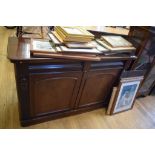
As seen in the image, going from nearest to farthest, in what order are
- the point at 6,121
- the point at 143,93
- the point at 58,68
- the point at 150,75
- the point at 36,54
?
the point at 36,54 → the point at 58,68 → the point at 6,121 → the point at 150,75 → the point at 143,93

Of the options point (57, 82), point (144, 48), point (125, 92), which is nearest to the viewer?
point (57, 82)

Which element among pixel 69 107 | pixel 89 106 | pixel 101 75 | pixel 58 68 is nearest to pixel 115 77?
pixel 101 75

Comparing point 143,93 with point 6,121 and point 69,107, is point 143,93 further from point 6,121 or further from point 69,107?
point 6,121

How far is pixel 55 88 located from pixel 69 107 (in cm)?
35

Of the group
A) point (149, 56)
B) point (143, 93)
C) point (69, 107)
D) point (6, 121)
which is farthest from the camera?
point (143, 93)

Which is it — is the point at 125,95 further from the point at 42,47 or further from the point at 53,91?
the point at 42,47

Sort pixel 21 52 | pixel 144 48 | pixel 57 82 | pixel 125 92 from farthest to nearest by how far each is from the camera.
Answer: pixel 125 92, pixel 144 48, pixel 57 82, pixel 21 52

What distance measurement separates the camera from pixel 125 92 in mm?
1782

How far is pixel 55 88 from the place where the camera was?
4.68ft

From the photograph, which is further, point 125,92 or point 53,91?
point 125,92

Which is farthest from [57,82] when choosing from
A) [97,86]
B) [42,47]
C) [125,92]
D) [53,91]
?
[125,92]

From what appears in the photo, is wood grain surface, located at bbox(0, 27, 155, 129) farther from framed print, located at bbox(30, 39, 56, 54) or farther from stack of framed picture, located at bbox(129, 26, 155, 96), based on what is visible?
framed print, located at bbox(30, 39, 56, 54)

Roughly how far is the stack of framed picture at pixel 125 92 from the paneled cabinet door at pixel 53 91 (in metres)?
0.46

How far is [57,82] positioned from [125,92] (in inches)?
31.8
